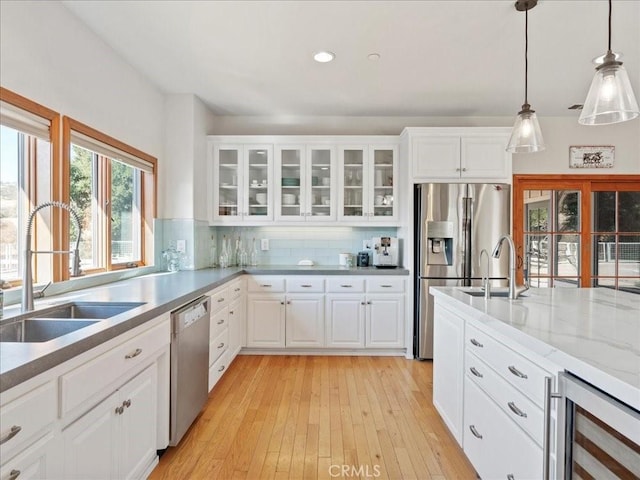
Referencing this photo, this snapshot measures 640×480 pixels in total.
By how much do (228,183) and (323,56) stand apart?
5.85ft

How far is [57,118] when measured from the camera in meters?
2.08

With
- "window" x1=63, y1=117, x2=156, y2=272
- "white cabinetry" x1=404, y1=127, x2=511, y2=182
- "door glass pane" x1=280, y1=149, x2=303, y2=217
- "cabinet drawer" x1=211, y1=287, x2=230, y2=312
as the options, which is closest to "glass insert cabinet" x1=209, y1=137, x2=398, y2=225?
"door glass pane" x1=280, y1=149, x2=303, y2=217

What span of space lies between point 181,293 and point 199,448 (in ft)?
2.92

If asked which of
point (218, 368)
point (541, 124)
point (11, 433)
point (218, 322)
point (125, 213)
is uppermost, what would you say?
point (541, 124)

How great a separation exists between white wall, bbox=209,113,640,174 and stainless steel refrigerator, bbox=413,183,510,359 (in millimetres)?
950

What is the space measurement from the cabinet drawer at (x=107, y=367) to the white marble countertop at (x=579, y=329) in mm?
1543

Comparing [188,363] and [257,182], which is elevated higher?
[257,182]

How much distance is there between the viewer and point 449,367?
209cm

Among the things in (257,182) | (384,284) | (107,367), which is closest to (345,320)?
(384,284)

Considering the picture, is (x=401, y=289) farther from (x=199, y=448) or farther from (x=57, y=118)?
(x=57, y=118)

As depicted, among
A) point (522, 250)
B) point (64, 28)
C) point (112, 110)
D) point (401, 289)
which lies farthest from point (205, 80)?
point (522, 250)

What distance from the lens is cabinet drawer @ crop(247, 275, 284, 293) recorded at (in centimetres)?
356

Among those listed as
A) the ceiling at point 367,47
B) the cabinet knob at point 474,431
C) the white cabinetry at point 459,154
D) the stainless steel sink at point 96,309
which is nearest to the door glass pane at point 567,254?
the white cabinetry at point 459,154

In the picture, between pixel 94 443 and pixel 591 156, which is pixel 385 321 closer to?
pixel 94 443
